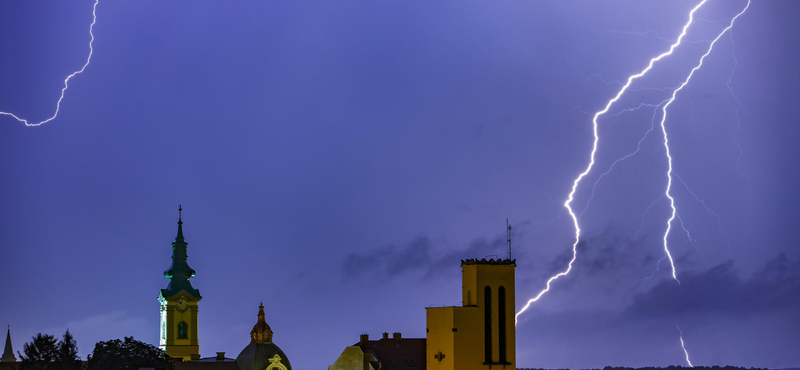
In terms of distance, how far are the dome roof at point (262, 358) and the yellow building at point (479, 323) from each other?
59.8ft

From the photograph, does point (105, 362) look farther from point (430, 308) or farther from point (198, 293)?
point (198, 293)

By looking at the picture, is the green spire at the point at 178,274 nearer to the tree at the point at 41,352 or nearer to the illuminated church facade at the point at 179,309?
the illuminated church facade at the point at 179,309

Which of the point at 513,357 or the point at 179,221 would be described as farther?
the point at 179,221

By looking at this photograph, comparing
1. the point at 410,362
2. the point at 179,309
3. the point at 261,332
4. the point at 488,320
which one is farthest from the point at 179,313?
the point at 488,320

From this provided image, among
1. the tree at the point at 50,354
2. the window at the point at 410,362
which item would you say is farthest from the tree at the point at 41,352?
the window at the point at 410,362

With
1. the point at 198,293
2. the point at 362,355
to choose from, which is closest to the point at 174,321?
the point at 198,293

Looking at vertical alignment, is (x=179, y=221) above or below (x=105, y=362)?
above

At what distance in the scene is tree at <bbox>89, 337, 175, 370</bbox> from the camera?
69.2 m

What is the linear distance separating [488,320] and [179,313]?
37789 millimetres

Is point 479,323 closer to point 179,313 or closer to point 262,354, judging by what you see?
point 262,354

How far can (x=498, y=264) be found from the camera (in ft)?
234

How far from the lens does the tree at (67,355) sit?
69562 millimetres

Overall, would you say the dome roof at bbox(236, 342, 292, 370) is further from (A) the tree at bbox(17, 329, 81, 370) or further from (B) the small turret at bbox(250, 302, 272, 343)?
(A) the tree at bbox(17, 329, 81, 370)

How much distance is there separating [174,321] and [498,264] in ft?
125
